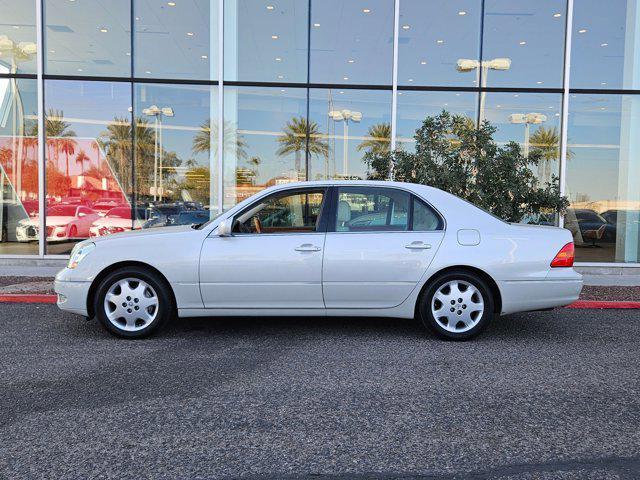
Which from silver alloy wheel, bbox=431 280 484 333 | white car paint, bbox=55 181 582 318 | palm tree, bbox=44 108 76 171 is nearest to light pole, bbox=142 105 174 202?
palm tree, bbox=44 108 76 171

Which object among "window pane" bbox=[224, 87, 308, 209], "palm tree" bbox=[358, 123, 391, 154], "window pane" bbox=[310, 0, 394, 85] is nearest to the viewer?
"window pane" bbox=[224, 87, 308, 209]

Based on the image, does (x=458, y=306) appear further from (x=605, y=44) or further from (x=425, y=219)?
(x=605, y=44)

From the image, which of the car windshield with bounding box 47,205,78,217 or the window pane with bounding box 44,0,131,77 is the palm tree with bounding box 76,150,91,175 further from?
the window pane with bounding box 44,0,131,77

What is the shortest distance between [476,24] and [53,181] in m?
9.89

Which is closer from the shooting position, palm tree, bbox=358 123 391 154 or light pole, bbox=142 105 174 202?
light pole, bbox=142 105 174 202

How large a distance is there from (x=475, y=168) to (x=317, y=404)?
527 cm

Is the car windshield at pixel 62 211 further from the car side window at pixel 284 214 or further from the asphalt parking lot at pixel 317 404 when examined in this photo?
the car side window at pixel 284 214

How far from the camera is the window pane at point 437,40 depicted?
39.5 feet

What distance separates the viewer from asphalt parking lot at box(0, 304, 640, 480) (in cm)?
283

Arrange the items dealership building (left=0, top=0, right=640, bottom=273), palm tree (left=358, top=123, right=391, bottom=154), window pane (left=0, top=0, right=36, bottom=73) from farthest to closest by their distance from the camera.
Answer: palm tree (left=358, top=123, right=391, bottom=154) → dealership building (left=0, top=0, right=640, bottom=273) → window pane (left=0, top=0, right=36, bottom=73)

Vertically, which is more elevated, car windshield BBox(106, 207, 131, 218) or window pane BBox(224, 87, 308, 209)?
window pane BBox(224, 87, 308, 209)

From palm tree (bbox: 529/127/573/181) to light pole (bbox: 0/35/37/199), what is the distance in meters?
11.3

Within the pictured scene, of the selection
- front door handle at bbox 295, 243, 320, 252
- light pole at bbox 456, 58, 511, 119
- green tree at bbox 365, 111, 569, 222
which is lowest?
front door handle at bbox 295, 243, 320, 252

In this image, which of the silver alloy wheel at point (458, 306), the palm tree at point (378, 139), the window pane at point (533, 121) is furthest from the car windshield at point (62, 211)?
the window pane at point (533, 121)
